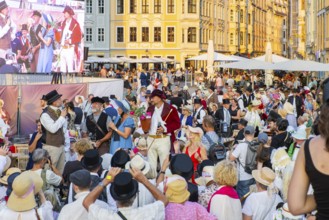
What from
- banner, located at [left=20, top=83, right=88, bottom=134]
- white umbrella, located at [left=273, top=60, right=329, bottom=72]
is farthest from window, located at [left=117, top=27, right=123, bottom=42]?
banner, located at [left=20, top=83, right=88, bottom=134]

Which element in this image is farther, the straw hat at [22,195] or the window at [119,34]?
the window at [119,34]

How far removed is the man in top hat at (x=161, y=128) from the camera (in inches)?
439

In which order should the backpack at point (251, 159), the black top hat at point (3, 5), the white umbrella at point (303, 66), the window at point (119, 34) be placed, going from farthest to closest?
the window at point (119, 34) < the black top hat at point (3, 5) < the white umbrella at point (303, 66) < the backpack at point (251, 159)

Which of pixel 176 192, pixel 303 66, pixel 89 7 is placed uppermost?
pixel 89 7

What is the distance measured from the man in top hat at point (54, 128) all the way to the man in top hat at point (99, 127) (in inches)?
40.4

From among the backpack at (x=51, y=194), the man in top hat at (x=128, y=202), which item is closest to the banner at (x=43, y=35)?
the backpack at (x=51, y=194)

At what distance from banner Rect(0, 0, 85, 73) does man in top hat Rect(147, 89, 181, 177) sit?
2100 cm

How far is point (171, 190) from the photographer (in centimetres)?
610

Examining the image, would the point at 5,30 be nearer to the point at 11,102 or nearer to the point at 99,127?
the point at 11,102

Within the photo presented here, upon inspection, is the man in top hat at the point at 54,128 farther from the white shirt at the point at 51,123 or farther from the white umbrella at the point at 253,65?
the white umbrella at the point at 253,65

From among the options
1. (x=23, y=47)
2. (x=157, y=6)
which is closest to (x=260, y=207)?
(x=23, y=47)

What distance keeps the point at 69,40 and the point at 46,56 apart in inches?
79.9

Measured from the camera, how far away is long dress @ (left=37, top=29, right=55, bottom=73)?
110 feet

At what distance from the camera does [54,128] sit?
11039 millimetres
